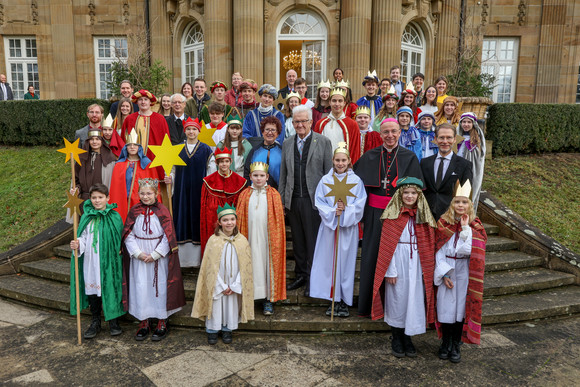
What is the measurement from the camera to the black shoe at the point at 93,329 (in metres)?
4.47

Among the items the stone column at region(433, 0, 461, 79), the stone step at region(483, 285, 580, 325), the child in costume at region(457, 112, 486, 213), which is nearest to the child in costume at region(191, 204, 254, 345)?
the stone step at region(483, 285, 580, 325)

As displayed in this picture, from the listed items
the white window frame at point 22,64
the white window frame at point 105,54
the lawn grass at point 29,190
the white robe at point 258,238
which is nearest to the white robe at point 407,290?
the white robe at point 258,238

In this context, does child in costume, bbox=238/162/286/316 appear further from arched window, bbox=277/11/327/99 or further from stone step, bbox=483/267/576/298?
arched window, bbox=277/11/327/99

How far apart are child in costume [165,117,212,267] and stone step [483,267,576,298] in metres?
3.96

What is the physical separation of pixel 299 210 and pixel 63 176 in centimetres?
695

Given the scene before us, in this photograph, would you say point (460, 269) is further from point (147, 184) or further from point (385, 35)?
point (385, 35)

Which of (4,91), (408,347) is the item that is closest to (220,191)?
(408,347)

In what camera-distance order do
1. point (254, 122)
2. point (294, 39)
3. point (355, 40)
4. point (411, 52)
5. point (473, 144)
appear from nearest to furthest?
point (473, 144) < point (254, 122) < point (355, 40) < point (294, 39) < point (411, 52)

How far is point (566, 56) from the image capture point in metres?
15.7

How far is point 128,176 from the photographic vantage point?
5.18 meters

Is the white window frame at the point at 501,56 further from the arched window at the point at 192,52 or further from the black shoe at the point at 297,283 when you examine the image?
the black shoe at the point at 297,283

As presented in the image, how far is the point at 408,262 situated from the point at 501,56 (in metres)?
15.6

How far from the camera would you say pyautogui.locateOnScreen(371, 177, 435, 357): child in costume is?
3.98m

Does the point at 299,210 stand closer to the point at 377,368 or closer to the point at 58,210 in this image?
the point at 377,368
